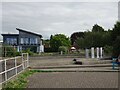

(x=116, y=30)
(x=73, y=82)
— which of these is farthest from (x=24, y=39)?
(x=73, y=82)

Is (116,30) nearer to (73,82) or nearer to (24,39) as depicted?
(73,82)

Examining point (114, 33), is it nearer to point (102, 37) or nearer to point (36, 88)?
point (102, 37)

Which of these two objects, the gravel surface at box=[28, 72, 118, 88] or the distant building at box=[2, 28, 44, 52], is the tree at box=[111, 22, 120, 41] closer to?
the gravel surface at box=[28, 72, 118, 88]

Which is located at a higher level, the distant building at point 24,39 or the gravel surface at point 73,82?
the distant building at point 24,39

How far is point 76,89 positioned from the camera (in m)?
11.3

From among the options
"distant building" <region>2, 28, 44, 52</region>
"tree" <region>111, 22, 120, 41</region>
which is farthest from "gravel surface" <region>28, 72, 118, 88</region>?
"distant building" <region>2, 28, 44, 52</region>

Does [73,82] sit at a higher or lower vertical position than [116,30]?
lower

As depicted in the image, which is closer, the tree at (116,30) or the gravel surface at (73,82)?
the gravel surface at (73,82)

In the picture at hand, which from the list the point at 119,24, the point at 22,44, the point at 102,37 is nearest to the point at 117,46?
the point at 119,24

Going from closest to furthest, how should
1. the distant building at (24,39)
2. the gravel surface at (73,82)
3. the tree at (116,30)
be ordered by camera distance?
the gravel surface at (73,82) < the tree at (116,30) < the distant building at (24,39)

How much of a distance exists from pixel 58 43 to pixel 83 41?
651 inches

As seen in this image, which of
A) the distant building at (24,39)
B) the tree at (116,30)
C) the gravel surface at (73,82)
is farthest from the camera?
the distant building at (24,39)

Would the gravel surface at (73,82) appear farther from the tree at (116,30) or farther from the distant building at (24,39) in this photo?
the distant building at (24,39)

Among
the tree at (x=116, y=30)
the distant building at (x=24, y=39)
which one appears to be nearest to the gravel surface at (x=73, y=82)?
the tree at (x=116, y=30)
